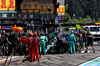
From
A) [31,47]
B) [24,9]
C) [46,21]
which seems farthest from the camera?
[46,21]

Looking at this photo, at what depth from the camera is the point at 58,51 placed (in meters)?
18.4

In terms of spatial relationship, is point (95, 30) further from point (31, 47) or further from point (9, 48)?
point (31, 47)

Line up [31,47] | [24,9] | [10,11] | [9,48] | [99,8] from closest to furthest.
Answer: [31,47]
[9,48]
[10,11]
[24,9]
[99,8]

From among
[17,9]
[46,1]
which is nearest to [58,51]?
[17,9]

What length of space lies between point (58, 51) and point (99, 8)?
123242 mm

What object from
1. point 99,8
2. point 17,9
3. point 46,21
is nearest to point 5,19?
point 17,9

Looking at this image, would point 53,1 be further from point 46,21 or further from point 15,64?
point 15,64

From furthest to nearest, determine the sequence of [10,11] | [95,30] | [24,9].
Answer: [24,9]
[10,11]
[95,30]

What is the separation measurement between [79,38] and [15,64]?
9271mm

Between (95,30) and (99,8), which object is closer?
(95,30)

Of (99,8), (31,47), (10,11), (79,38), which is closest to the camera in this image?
(31,47)

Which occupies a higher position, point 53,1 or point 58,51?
point 53,1

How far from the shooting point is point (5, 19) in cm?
4825

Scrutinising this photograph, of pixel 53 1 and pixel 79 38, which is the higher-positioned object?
pixel 53 1
